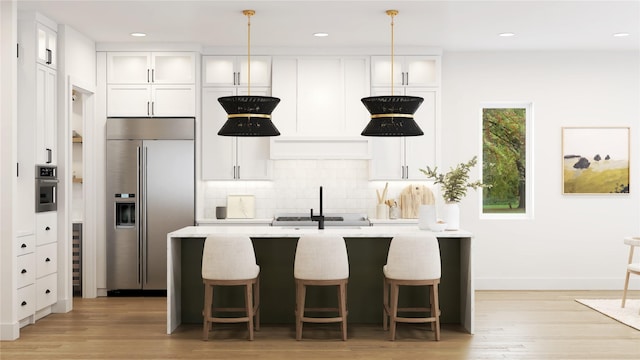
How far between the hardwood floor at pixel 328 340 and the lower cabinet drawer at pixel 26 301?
0.49ft

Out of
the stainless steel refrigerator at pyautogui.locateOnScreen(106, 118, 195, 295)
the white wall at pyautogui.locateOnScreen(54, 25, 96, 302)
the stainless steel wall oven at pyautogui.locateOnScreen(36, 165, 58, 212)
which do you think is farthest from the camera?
the stainless steel refrigerator at pyautogui.locateOnScreen(106, 118, 195, 295)

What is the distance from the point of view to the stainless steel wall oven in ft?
19.3

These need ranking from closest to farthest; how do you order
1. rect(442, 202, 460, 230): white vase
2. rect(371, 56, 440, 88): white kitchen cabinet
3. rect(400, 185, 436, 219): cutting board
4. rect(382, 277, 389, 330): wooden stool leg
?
rect(382, 277, 389, 330): wooden stool leg
rect(442, 202, 460, 230): white vase
rect(371, 56, 440, 88): white kitchen cabinet
rect(400, 185, 436, 219): cutting board

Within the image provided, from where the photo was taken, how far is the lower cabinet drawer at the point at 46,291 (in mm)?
5906

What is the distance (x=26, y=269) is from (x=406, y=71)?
178 inches

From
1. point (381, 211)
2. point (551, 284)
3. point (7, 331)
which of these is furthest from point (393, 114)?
point (551, 284)

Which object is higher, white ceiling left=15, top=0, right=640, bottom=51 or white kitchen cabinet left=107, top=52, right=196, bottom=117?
white ceiling left=15, top=0, right=640, bottom=51

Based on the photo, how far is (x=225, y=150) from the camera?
753 centimetres

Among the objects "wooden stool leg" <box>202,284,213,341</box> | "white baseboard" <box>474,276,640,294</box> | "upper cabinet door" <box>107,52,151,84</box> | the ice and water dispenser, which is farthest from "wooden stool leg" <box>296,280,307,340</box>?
"upper cabinet door" <box>107,52,151,84</box>

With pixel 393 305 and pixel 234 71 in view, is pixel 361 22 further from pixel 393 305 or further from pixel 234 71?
pixel 393 305

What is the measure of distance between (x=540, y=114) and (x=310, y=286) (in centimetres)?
386

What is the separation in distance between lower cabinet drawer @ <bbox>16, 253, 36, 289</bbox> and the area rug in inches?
211

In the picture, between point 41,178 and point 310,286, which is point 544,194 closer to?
point 310,286

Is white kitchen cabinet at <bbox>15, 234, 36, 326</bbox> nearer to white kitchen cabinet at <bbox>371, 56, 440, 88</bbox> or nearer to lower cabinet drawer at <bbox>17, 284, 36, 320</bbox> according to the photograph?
lower cabinet drawer at <bbox>17, 284, 36, 320</bbox>
